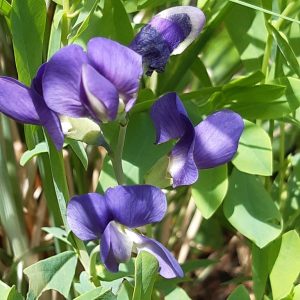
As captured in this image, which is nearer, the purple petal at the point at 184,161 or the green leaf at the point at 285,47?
the purple petal at the point at 184,161

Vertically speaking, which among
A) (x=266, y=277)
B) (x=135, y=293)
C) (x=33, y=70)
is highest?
(x=33, y=70)

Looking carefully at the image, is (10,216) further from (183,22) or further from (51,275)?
(183,22)

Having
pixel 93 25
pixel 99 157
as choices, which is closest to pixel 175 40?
pixel 93 25

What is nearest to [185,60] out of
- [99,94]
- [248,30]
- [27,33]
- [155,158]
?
[248,30]

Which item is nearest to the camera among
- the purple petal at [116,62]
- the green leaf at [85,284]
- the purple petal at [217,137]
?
the purple petal at [116,62]

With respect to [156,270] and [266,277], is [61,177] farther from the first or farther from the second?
[266,277]

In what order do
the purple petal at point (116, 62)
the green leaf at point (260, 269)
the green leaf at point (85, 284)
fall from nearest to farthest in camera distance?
the purple petal at point (116, 62)
the green leaf at point (85, 284)
the green leaf at point (260, 269)

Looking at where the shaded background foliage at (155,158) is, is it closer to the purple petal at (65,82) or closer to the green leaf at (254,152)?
the green leaf at (254,152)

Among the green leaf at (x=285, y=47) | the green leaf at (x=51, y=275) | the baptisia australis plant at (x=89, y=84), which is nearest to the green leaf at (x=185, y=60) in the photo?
the green leaf at (x=285, y=47)
